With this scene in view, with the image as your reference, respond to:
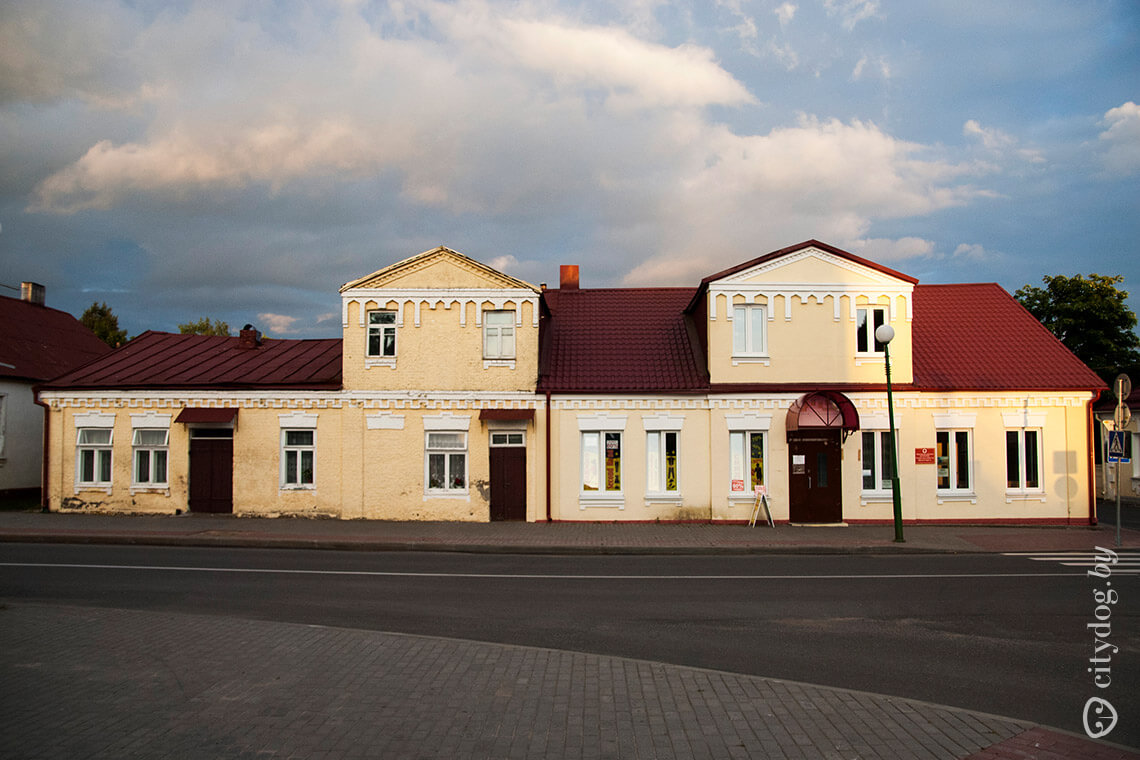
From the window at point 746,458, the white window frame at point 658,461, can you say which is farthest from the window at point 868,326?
the white window frame at point 658,461

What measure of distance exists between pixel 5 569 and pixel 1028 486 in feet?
83.0

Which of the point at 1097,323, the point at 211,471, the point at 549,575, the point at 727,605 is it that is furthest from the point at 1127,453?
the point at 211,471

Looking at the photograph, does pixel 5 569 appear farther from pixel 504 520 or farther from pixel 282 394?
pixel 504 520

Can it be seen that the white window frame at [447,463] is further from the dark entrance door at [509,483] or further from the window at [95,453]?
the window at [95,453]

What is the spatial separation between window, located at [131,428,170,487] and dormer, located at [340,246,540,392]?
6.03 m

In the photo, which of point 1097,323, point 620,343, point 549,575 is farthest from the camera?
point 1097,323

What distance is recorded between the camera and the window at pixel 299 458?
21.5 meters

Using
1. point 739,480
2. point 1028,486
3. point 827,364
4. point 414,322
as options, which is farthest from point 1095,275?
point 414,322

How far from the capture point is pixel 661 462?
21062mm

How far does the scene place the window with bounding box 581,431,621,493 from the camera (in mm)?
21031

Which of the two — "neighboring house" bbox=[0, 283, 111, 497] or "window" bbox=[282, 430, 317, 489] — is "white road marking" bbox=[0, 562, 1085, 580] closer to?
"window" bbox=[282, 430, 317, 489]

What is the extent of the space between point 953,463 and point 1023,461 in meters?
2.06

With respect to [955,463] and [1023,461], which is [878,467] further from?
[1023,461]

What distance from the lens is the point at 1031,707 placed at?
668 centimetres
